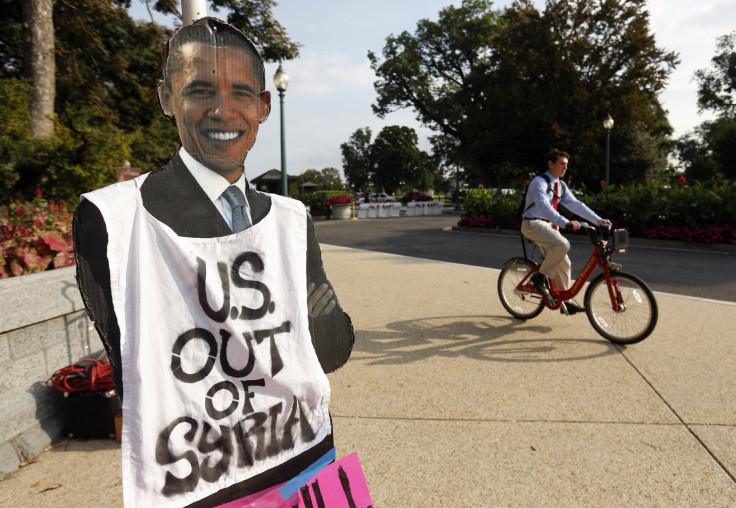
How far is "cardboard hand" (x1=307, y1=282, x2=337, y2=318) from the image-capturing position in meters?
1.33

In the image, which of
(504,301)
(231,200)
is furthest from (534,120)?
(231,200)

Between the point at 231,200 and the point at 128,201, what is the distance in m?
0.24

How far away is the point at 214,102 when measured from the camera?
1.20 m

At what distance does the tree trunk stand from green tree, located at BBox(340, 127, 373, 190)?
89019mm

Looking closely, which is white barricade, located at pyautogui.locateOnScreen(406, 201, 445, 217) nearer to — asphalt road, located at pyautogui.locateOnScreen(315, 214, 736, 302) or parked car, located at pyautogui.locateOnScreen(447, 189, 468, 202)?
parked car, located at pyautogui.locateOnScreen(447, 189, 468, 202)

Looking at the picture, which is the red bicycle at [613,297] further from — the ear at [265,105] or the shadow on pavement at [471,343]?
the ear at [265,105]

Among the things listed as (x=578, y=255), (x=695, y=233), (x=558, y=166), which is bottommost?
(x=578, y=255)

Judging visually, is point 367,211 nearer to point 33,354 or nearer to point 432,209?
point 432,209

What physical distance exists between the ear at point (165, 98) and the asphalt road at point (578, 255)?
706 centimetres

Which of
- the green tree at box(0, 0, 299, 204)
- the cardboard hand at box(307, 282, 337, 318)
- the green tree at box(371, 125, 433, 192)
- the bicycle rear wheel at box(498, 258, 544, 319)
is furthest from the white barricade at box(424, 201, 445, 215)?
the green tree at box(371, 125, 433, 192)

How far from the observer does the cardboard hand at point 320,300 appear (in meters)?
1.33

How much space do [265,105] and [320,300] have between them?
0.54m

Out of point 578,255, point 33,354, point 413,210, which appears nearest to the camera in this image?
point 33,354

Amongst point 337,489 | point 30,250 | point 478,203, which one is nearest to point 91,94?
point 478,203
